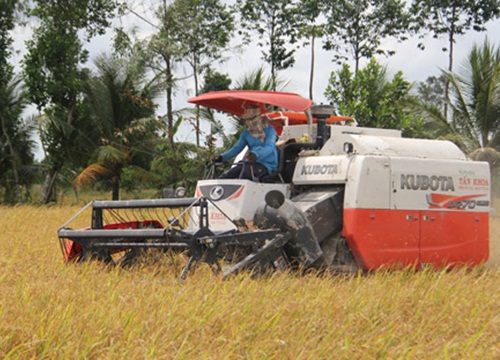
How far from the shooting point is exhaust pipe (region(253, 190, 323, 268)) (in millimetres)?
6941

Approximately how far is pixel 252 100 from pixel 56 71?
19.2 metres

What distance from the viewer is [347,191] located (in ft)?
24.4

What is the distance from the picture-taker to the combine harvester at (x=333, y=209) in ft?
22.9

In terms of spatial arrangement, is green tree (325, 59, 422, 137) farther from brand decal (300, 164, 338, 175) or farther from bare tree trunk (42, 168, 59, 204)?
brand decal (300, 164, 338, 175)

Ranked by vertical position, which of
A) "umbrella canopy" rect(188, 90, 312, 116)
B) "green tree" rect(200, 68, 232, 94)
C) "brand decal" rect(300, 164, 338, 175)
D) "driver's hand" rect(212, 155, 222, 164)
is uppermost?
"green tree" rect(200, 68, 232, 94)

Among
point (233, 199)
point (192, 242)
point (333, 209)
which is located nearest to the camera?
point (192, 242)

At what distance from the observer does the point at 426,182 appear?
7.82 metres

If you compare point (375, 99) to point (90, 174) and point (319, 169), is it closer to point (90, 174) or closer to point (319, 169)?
point (90, 174)

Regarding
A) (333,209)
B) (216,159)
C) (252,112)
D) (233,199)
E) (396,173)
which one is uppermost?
(252,112)

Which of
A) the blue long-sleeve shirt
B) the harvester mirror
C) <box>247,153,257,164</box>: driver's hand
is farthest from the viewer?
the blue long-sleeve shirt

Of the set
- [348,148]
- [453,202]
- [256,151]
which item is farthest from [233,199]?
[453,202]

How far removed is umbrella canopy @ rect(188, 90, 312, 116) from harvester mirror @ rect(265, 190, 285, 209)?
1.02 meters

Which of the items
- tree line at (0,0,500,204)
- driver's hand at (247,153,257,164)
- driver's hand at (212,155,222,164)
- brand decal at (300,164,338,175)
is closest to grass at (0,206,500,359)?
brand decal at (300,164,338,175)

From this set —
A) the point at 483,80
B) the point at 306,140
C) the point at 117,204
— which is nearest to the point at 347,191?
the point at 306,140
